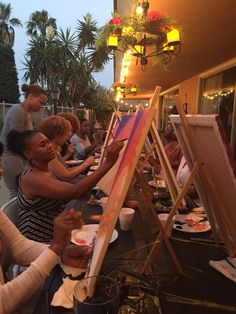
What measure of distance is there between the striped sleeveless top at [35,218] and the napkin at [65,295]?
66 centimetres

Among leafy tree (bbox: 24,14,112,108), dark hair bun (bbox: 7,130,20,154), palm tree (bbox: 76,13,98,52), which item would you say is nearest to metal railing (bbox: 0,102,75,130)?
leafy tree (bbox: 24,14,112,108)

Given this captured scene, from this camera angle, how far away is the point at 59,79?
16.9m

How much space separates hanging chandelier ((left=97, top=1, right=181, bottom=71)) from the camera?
3.25 meters

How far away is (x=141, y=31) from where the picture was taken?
11.0 feet

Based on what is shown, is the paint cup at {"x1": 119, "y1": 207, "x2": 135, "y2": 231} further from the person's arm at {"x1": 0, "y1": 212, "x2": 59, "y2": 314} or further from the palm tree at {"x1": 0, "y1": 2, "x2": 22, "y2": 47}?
the palm tree at {"x1": 0, "y1": 2, "x2": 22, "y2": 47}

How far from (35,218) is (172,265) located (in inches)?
33.5

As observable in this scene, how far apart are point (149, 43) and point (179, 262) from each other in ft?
10.3

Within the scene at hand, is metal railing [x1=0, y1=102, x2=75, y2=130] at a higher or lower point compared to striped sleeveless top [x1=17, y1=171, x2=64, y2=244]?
higher

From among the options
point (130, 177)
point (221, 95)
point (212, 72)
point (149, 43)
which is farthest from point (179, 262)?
point (212, 72)

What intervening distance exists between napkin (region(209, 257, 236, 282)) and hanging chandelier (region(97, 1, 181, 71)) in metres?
2.73

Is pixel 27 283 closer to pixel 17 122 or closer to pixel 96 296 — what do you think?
pixel 96 296

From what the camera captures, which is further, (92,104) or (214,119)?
(92,104)

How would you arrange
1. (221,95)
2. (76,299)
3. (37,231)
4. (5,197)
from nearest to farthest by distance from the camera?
(76,299), (37,231), (5,197), (221,95)

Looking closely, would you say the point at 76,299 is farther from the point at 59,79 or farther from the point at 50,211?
the point at 59,79
